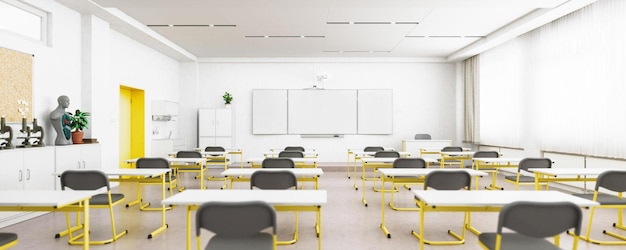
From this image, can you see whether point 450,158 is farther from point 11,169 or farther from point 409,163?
point 11,169

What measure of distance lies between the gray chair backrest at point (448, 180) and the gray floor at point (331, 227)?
579mm

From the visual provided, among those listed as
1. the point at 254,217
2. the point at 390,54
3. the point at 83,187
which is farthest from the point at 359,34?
the point at 254,217

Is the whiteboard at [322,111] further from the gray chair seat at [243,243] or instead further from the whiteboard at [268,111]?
the gray chair seat at [243,243]

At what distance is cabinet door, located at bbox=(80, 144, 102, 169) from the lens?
5.71 m

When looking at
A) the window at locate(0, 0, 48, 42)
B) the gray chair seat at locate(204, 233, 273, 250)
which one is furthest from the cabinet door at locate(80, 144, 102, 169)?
the gray chair seat at locate(204, 233, 273, 250)

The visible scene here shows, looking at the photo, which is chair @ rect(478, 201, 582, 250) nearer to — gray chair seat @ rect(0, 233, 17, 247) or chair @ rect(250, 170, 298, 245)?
chair @ rect(250, 170, 298, 245)

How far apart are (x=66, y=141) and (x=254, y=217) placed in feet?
15.9

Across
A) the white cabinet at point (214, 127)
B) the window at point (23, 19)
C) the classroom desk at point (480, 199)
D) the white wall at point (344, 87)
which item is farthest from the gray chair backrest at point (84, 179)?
the white wall at point (344, 87)

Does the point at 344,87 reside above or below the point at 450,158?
above

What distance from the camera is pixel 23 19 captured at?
5340mm

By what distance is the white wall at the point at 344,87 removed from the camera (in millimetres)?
11312

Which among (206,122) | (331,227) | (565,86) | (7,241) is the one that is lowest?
(331,227)

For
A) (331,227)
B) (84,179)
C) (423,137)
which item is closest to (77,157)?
(84,179)

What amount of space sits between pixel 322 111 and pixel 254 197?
8.59 meters
